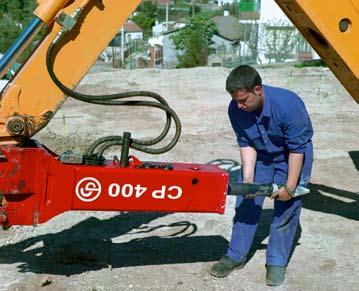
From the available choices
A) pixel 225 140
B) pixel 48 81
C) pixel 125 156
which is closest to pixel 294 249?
pixel 125 156

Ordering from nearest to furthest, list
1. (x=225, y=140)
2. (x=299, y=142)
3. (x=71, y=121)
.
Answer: (x=299, y=142) < (x=225, y=140) < (x=71, y=121)

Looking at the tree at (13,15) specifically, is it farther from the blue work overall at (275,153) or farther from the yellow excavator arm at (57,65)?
the yellow excavator arm at (57,65)

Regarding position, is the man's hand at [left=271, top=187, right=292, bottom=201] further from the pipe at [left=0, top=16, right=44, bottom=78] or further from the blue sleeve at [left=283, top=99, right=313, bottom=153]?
the pipe at [left=0, top=16, right=44, bottom=78]

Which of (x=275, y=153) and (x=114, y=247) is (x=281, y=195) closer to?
(x=275, y=153)

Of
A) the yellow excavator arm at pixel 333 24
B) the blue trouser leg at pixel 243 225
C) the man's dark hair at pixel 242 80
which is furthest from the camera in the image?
the blue trouser leg at pixel 243 225

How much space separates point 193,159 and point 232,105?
12.0 ft

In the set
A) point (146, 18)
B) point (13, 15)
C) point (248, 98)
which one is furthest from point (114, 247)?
point (146, 18)

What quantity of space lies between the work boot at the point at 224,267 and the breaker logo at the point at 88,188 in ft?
4.51

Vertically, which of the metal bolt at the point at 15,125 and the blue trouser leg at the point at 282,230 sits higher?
the metal bolt at the point at 15,125

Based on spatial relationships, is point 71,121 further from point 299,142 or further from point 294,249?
point 299,142

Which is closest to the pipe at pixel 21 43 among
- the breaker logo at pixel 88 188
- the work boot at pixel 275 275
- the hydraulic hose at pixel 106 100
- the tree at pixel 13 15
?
the hydraulic hose at pixel 106 100

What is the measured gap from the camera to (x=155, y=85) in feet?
45.4

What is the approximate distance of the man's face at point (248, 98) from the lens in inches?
167

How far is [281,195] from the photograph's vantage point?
14.4 ft
